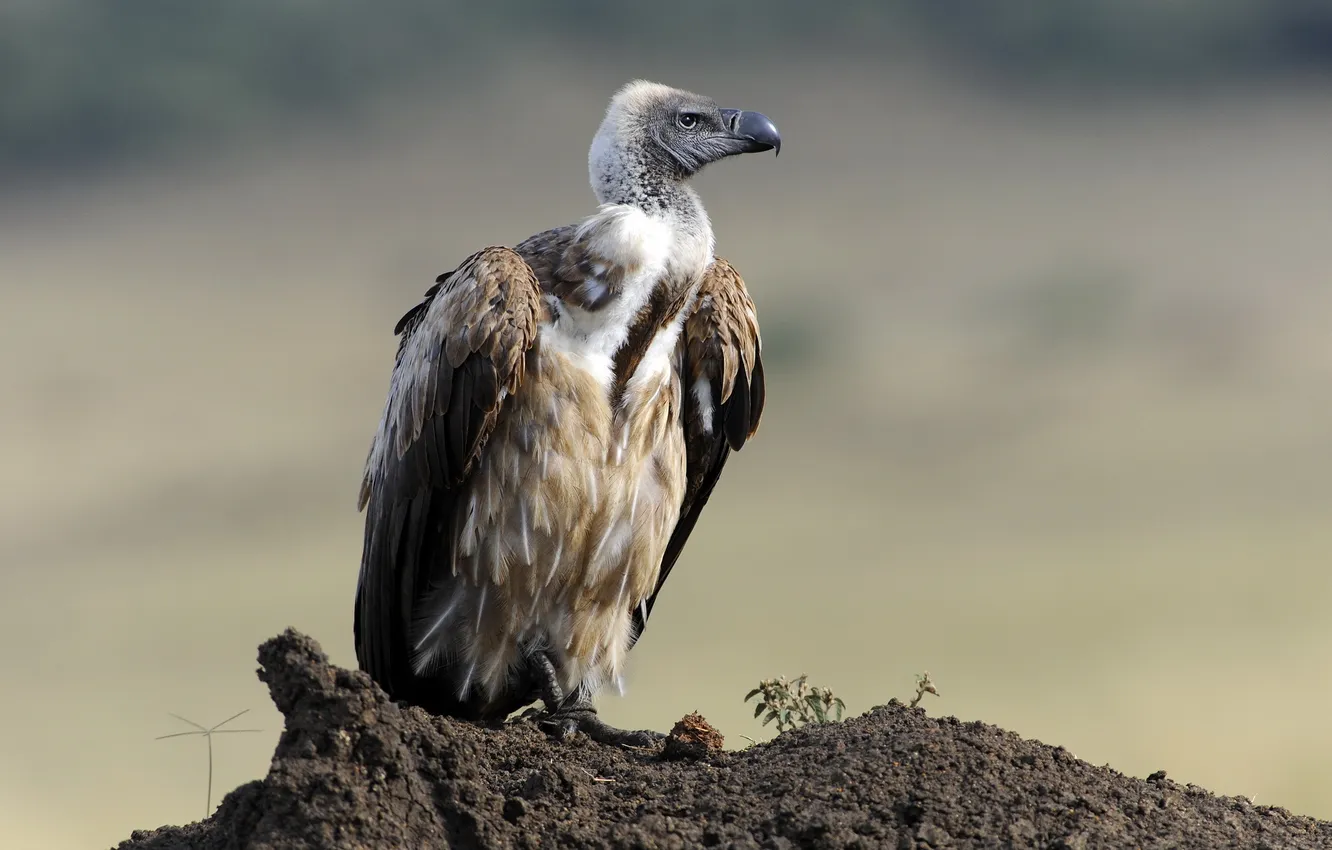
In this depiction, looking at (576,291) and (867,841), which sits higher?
(576,291)

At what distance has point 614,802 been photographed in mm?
5273

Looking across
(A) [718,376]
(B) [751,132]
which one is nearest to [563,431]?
(A) [718,376]

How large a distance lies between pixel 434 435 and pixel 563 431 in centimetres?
67

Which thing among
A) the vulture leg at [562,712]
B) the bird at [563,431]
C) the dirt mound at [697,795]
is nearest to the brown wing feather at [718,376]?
the bird at [563,431]

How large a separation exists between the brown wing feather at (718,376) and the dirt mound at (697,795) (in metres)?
2.34

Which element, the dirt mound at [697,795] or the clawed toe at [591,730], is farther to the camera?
the clawed toe at [591,730]

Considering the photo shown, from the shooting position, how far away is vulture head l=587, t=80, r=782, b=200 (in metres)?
7.56

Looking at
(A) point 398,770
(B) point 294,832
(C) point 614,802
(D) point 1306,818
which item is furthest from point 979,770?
(B) point 294,832

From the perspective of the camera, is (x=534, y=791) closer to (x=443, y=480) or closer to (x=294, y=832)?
(x=294, y=832)

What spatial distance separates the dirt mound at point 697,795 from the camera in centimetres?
453

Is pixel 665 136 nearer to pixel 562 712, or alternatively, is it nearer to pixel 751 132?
pixel 751 132

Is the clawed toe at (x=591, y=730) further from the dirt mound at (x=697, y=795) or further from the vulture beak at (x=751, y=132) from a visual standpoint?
the vulture beak at (x=751, y=132)

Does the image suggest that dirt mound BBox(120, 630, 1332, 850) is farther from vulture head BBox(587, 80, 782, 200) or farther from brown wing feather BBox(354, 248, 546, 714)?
vulture head BBox(587, 80, 782, 200)

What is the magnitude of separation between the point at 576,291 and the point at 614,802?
9.31 feet
